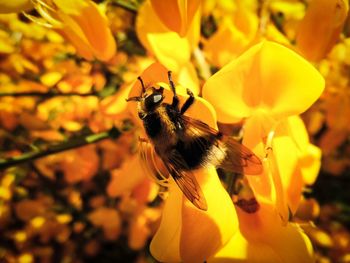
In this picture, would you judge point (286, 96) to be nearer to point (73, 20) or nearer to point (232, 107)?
point (232, 107)

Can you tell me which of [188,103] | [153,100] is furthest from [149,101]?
[188,103]

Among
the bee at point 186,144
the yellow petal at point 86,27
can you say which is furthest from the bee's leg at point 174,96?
the yellow petal at point 86,27

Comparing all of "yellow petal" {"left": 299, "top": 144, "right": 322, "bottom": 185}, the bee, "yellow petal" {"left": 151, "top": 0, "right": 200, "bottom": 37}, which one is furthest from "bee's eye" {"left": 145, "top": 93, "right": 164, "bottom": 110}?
"yellow petal" {"left": 299, "top": 144, "right": 322, "bottom": 185}

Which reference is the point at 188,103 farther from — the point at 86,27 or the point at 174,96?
the point at 86,27

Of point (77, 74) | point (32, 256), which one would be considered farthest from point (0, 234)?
point (77, 74)

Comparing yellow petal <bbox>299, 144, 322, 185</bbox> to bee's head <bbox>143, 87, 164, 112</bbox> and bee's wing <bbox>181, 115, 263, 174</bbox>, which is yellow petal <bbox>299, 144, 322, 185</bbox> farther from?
bee's head <bbox>143, 87, 164, 112</bbox>

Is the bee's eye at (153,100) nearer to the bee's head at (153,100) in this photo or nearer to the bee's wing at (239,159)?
the bee's head at (153,100)
